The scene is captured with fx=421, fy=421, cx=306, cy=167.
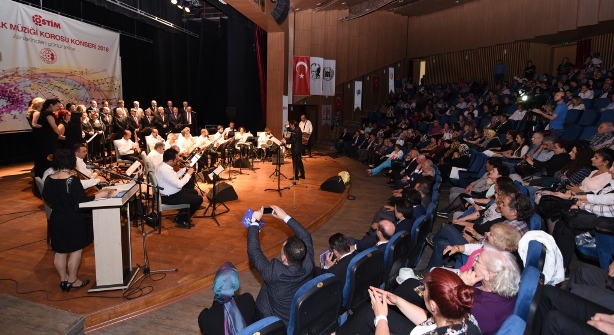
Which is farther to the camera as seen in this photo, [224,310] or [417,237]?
[417,237]

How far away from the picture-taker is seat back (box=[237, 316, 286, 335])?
1803 mm

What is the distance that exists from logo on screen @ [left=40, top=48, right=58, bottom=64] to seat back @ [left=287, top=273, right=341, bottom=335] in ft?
31.0

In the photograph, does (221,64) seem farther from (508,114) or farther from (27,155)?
(508,114)

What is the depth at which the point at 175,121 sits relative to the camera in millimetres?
12492

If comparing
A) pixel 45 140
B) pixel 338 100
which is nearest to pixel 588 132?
pixel 45 140

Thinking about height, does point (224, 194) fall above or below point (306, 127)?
below

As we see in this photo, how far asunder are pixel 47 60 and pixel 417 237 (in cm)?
916

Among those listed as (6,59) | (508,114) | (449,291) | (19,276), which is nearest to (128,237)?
(19,276)

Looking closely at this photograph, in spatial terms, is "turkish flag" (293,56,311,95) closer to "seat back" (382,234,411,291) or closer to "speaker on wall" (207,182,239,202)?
"speaker on wall" (207,182,239,202)

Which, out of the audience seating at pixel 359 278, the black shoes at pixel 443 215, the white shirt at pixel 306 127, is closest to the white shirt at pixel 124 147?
the white shirt at pixel 306 127

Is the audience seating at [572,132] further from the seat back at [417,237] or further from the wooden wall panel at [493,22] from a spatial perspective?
the seat back at [417,237]

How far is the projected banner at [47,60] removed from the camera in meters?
8.39

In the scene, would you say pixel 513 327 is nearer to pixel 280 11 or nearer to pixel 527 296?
pixel 527 296

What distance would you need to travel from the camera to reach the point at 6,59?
828 cm
